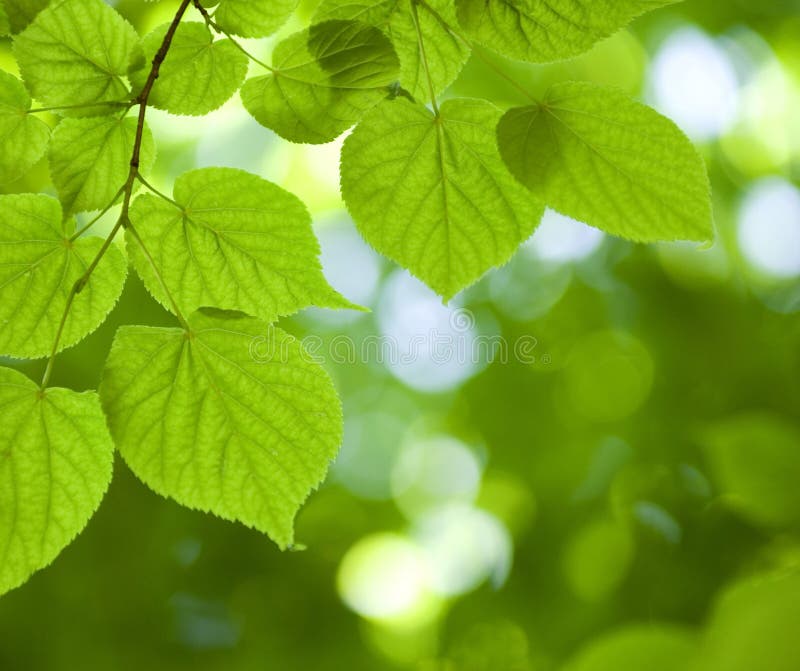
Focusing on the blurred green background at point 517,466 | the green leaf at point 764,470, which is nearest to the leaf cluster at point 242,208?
the green leaf at point 764,470

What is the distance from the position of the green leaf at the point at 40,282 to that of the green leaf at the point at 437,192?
36cm

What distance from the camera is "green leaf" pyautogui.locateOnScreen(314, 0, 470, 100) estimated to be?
939 mm

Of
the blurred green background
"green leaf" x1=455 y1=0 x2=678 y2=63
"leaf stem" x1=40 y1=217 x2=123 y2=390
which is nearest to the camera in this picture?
"green leaf" x1=455 y1=0 x2=678 y2=63

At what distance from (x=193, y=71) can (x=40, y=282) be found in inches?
14.4

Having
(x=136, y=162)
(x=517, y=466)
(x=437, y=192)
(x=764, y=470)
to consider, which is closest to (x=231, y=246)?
(x=136, y=162)

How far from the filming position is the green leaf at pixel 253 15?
37.3 inches

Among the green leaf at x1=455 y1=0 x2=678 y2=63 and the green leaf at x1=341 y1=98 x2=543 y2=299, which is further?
the green leaf at x1=341 y1=98 x2=543 y2=299

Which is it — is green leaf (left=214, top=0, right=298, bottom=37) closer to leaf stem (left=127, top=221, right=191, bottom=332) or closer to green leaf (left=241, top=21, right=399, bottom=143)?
green leaf (left=241, top=21, right=399, bottom=143)

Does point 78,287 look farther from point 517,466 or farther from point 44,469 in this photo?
point 517,466

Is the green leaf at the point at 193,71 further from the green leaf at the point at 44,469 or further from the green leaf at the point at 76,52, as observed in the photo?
the green leaf at the point at 44,469

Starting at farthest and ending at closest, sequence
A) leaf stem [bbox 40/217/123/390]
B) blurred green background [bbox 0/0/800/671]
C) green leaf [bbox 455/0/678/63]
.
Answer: blurred green background [bbox 0/0/800/671] < leaf stem [bbox 40/217/123/390] < green leaf [bbox 455/0/678/63]

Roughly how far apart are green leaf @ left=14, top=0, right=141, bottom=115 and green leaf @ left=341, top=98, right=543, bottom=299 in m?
0.33

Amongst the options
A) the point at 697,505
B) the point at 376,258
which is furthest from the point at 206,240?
the point at 376,258

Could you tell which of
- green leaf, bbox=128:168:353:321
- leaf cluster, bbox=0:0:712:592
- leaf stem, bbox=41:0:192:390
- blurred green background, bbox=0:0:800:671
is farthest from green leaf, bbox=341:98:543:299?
blurred green background, bbox=0:0:800:671
